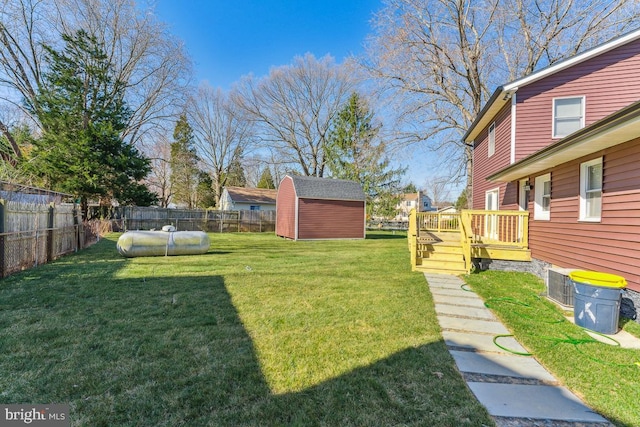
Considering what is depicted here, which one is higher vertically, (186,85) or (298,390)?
(186,85)

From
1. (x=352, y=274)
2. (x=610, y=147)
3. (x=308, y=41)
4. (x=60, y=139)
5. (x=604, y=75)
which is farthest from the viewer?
(x=308, y=41)

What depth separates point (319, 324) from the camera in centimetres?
382

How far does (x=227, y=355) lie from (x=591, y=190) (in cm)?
653

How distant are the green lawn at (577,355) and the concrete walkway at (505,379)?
12 cm

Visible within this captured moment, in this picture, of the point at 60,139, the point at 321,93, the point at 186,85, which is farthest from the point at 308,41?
the point at 60,139

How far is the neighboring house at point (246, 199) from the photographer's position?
30.4 m

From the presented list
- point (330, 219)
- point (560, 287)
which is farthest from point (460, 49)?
point (560, 287)

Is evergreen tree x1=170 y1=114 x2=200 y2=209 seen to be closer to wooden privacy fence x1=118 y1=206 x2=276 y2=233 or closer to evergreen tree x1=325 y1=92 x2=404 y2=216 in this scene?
wooden privacy fence x1=118 y1=206 x2=276 y2=233

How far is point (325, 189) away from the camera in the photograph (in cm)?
1772

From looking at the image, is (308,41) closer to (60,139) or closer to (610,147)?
(60,139)

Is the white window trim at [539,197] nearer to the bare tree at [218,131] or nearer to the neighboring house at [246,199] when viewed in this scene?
the neighboring house at [246,199]

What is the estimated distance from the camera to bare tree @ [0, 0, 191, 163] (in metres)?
16.6

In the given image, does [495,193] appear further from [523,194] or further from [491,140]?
[523,194]

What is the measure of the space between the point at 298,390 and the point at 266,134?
92.2 feet
